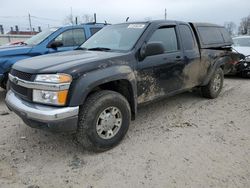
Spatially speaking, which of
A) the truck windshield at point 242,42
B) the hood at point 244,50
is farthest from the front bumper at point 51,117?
the truck windshield at point 242,42

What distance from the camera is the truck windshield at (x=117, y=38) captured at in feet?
13.8

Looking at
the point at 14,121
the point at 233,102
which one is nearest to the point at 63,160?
the point at 14,121

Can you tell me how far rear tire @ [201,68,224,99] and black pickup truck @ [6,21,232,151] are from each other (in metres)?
0.66

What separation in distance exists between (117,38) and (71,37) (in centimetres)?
277

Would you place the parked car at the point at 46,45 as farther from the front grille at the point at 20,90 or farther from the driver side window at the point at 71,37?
the front grille at the point at 20,90

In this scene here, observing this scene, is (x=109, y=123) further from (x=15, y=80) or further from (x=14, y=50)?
(x=14, y=50)

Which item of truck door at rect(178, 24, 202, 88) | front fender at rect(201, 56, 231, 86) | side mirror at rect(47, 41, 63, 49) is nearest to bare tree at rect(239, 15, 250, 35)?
front fender at rect(201, 56, 231, 86)

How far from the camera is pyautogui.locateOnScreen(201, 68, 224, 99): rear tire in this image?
235 inches

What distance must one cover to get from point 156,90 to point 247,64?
5523 mm

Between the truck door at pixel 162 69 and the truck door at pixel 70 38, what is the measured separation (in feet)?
9.90

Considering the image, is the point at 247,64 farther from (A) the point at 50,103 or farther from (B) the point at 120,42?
(A) the point at 50,103

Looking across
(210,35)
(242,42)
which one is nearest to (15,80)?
(210,35)

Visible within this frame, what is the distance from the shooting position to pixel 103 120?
3555 millimetres

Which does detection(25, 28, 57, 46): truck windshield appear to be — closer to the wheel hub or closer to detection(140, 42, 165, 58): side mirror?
detection(140, 42, 165, 58): side mirror
